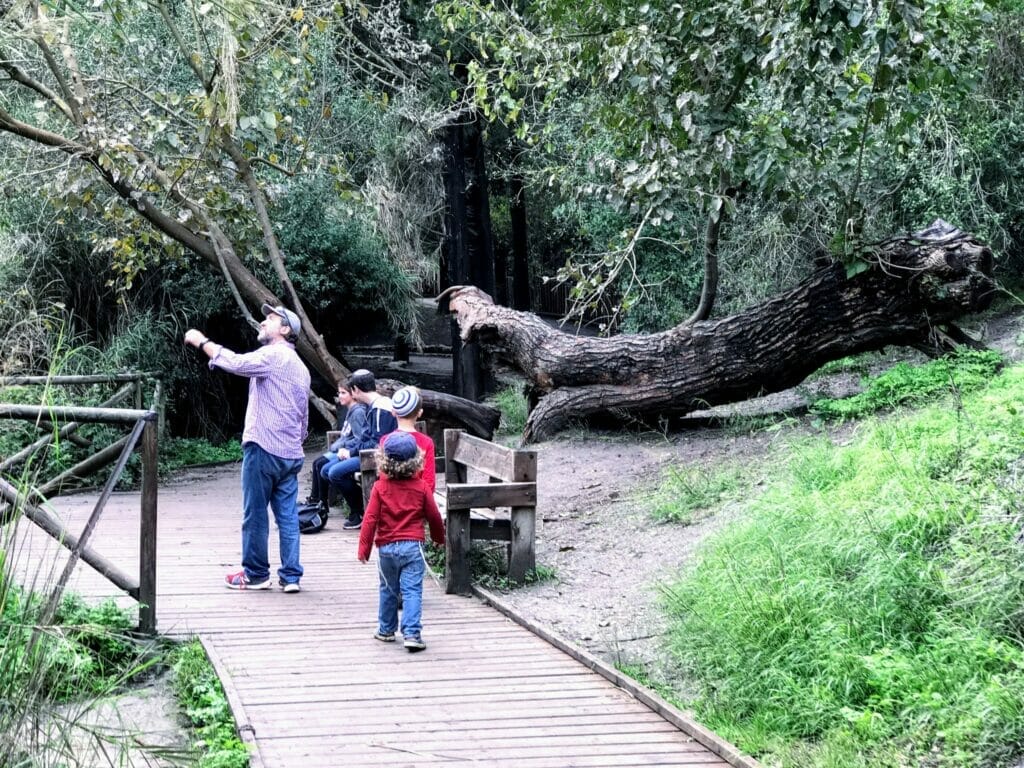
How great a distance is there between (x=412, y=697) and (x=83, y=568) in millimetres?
3666

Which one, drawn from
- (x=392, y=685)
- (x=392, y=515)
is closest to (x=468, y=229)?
(x=392, y=515)

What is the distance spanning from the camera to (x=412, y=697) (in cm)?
561

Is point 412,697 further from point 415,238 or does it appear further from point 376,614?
point 415,238

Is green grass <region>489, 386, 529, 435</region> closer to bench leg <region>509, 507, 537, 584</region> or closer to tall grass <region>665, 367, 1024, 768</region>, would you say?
bench leg <region>509, 507, 537, 584</region>

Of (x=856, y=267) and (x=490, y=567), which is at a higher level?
(x=856, y=267)

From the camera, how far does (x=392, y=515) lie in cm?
664

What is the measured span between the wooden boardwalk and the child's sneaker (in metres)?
0.09

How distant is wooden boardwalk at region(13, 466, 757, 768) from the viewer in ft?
15.9

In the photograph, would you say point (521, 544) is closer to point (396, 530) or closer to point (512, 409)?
point (396, 530)

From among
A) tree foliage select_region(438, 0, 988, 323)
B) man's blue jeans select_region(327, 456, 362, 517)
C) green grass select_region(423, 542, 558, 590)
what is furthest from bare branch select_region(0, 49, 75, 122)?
green grass select_region(423, 542, 558, 590)

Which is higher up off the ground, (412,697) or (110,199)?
(110,199)

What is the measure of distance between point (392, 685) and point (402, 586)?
2.91ft

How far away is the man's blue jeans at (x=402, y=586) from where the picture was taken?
6.51m

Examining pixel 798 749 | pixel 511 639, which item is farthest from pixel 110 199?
pixel 798 749
